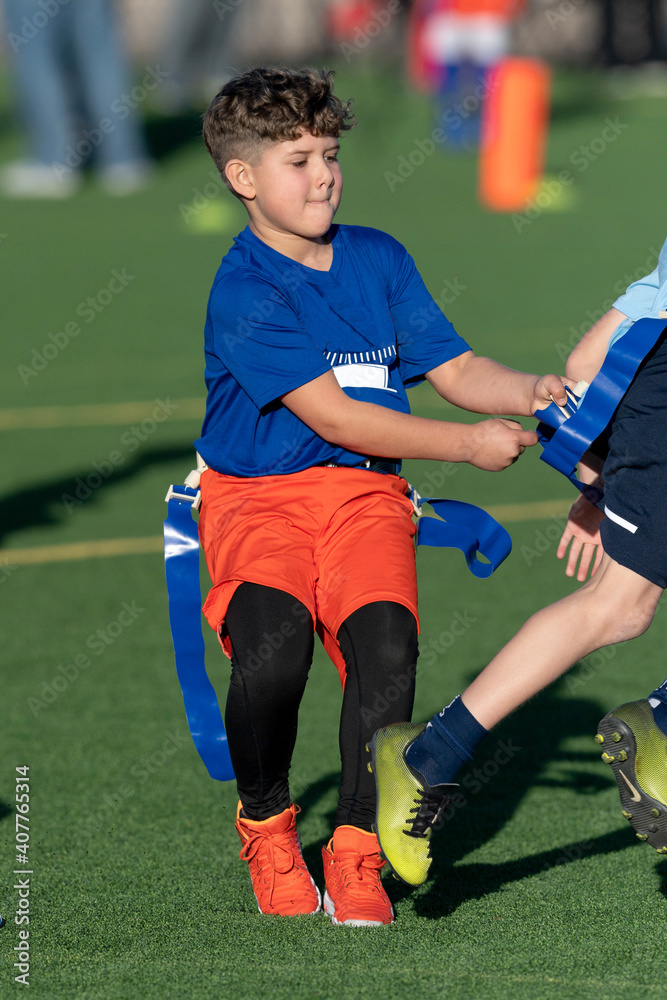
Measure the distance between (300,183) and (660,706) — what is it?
1.43 m

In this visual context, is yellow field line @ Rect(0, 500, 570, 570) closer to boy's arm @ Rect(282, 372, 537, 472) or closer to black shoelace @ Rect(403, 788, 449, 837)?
boy's arm @ Rect(282, 372, 537, 472)

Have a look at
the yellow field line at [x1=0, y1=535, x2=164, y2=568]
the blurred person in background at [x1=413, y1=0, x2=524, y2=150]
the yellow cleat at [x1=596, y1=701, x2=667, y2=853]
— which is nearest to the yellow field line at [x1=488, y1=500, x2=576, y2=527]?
the yellow field line at [x1=0, y1=535, x2=164, y2=568]

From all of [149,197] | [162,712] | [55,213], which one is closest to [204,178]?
[149,197]

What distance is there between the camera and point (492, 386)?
322cm

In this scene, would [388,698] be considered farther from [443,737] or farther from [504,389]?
[504,389]

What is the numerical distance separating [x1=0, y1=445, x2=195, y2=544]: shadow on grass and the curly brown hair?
366 cm

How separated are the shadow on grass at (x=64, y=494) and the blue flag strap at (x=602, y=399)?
4.05 m

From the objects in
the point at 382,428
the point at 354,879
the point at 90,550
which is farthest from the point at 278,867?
the point at 90,550

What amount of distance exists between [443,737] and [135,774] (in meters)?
1.46

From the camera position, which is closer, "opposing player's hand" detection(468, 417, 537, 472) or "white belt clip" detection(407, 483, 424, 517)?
"opposing player's hand" detection(468, 417, 537, 472)

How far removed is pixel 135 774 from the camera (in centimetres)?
402

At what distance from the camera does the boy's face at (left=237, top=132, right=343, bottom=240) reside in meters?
3.09

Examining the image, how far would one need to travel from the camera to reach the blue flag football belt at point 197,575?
3238mm

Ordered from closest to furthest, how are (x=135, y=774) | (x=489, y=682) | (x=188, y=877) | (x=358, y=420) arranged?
(x=489, y=682), (x=358, y=420), (x=188, y=877), (x=135, y=774)
